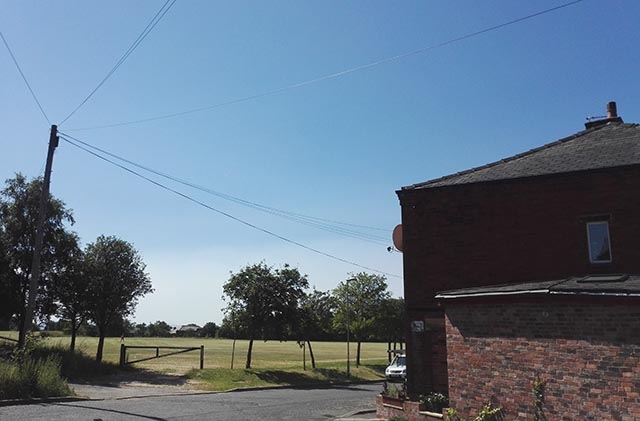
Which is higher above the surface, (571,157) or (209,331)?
(571,157)

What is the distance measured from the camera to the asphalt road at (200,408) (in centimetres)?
1356

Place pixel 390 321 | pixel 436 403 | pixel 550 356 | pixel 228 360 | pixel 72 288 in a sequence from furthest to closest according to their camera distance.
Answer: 1. pixel 228 360
2. pixel 390 321
3. pixel 72 288
4. pixel 436 403
5. pixel 550 356

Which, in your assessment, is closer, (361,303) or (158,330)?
(361,303)

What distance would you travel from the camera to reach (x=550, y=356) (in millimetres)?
9336

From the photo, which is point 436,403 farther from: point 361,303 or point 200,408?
point 361,303

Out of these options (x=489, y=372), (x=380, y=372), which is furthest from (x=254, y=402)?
(x=380, y=372)

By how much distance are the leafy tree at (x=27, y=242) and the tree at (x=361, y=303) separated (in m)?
18.4

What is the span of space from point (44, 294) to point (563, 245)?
85.7 ft

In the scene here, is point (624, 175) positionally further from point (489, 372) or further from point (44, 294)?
point (44, 294)

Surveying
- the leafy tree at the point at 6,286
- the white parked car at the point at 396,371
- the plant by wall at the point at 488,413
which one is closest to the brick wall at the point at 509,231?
the plant by wall at the point at 488,413

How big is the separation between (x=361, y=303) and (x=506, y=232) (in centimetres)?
2493

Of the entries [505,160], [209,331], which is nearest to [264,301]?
[505,160]

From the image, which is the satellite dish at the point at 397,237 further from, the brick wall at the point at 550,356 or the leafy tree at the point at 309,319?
the leafy tree at the point at 309,319

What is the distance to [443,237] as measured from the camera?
15.5 meters
